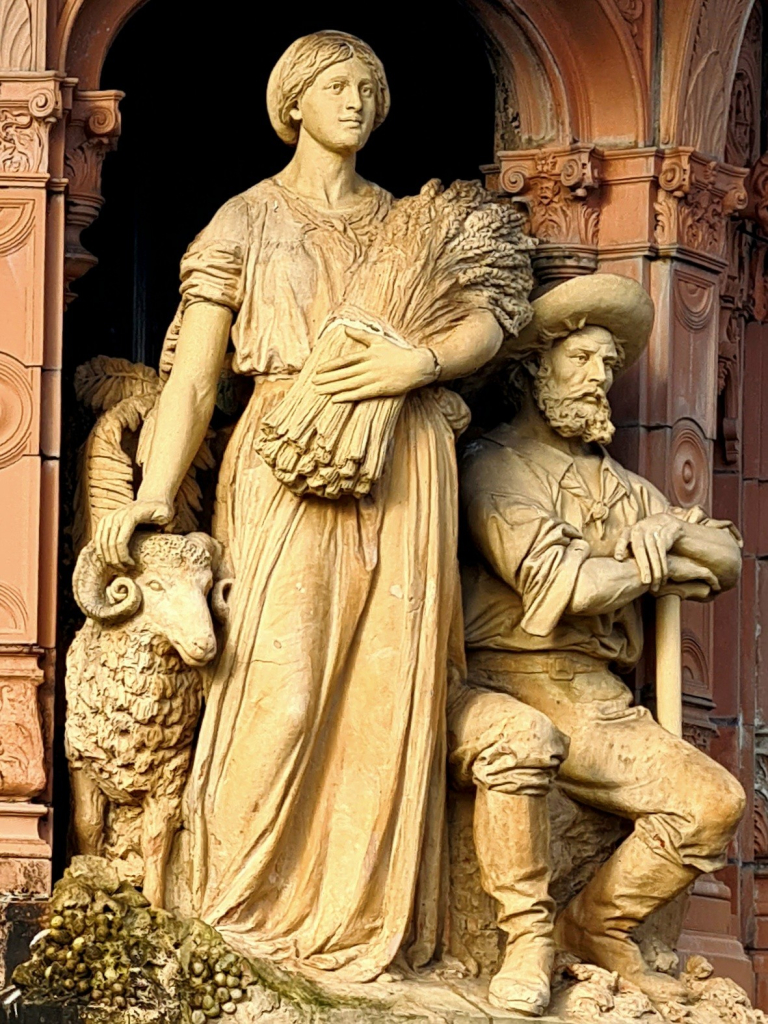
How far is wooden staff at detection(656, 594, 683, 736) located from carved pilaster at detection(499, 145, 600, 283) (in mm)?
1379

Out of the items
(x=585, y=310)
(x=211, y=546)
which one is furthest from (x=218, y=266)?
(x=585, y=310)

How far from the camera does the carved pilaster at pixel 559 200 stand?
1708cm

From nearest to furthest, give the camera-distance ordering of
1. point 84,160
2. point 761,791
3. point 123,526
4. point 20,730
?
point 123,526 → point 20,730 → point 84,160 → point 761,791

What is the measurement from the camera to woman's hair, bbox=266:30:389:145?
1616 cm

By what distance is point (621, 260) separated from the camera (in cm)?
1716

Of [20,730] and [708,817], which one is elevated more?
[20,730]

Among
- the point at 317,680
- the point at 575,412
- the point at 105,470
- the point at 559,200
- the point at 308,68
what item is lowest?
the point at 317,680

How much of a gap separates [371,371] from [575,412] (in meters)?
1.11

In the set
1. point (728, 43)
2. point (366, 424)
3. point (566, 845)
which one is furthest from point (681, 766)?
point (728, 43)

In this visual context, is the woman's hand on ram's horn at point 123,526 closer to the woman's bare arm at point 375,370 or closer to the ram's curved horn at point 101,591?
the ram's curved horn at point 101,591

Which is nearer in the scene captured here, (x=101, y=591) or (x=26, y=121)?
(x=101, y=591)

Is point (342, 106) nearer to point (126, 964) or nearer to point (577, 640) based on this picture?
point (577, 640)

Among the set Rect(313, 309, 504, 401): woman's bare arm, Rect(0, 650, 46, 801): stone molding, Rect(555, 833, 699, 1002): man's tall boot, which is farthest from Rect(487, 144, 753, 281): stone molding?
Rect(0, 650, 46, 801): stone molding

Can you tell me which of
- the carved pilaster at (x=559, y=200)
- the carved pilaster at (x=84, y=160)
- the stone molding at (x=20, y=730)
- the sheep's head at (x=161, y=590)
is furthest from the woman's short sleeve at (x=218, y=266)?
the carved pilaster at (x=559, y=200)
